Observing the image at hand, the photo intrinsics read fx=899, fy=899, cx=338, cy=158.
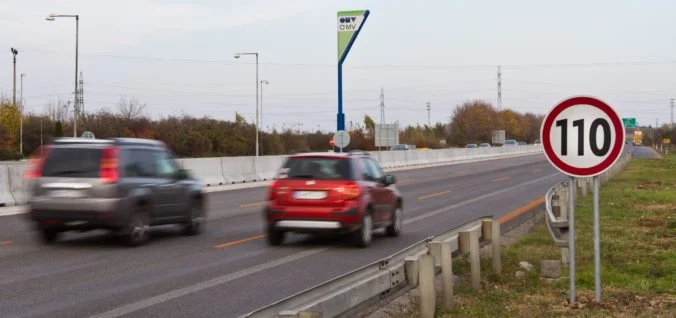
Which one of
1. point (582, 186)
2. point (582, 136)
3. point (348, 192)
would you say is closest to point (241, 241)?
point (348, 192)

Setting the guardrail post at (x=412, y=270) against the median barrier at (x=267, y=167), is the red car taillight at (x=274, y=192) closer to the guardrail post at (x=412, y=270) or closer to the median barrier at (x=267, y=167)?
the guardrail post at (x=412, y=270)

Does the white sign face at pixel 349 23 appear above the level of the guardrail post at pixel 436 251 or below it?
above

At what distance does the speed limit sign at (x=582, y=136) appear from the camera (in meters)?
8.11

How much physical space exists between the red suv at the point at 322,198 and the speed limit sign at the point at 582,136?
606 cm

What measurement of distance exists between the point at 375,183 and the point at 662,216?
25.9 ft

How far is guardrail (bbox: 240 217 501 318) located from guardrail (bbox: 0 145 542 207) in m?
15.3

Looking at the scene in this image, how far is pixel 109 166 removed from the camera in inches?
553

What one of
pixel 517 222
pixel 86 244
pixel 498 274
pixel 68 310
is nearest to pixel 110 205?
pixel 86 244

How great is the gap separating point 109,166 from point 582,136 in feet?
27.0

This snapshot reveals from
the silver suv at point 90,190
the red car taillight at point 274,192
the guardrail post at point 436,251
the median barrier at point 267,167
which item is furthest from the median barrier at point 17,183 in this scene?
the guardrail post at point 436,251

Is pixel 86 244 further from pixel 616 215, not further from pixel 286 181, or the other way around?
pixel 616 215

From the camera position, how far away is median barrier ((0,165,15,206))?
22359 millimetres

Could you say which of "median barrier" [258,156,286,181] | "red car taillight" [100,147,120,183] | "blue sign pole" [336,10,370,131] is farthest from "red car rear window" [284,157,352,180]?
"median barrier" [258,156,286,181]

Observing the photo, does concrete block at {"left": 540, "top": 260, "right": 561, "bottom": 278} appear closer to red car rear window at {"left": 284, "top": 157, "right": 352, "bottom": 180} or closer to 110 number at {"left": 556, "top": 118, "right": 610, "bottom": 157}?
110 number at {"left": 556, "top": 118, "right": 610, "bottom": 157}
